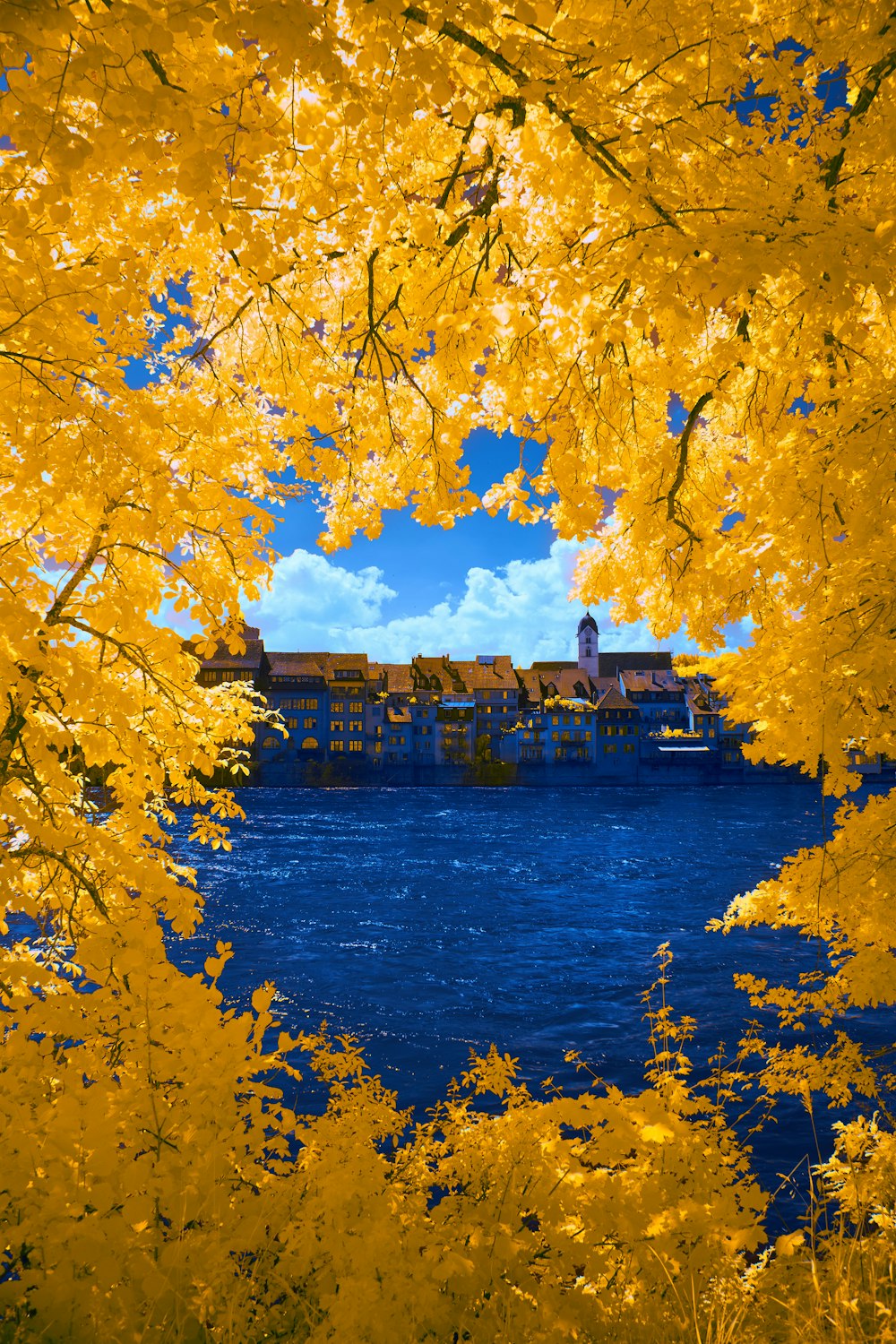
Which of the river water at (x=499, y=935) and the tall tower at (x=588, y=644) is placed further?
the tall tower at (x=588, y=644)

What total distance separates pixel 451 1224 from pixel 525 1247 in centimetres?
47

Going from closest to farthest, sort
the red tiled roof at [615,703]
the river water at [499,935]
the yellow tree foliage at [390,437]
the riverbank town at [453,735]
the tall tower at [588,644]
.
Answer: the yellow tree foliage at [390,437]
the river water at [499,935]
the riverbank town at [453,735]
the red tiled roof at [615,703]
the tall tower at [588,644]

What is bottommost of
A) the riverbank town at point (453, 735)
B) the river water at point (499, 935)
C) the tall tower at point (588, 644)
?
the river water at point (499, 935)

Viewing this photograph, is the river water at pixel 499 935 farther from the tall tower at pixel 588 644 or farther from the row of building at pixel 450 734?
Answer: the tall tower at pixel 588 644

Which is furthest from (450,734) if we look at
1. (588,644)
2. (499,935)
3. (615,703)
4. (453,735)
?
(499,935)

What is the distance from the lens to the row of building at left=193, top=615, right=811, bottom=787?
7750 cm

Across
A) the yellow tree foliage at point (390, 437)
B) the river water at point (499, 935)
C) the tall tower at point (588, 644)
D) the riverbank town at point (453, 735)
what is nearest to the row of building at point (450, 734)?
the riverbank town at point (453, 735)

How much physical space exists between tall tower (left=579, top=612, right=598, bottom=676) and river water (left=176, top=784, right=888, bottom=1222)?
158 feet

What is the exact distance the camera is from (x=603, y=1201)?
3.79 meters

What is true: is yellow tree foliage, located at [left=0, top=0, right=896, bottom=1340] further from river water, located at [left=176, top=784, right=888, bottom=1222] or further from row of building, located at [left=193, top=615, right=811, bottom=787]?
row of building, located at [left=193, top=615, right=811, bottom=787]

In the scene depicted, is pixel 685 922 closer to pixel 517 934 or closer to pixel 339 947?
pixel 517 934

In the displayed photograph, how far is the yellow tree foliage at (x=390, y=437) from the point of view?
310 centimetres

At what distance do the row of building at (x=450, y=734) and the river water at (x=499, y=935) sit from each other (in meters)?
26.0

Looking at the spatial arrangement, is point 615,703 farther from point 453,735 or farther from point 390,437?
point 390,437
